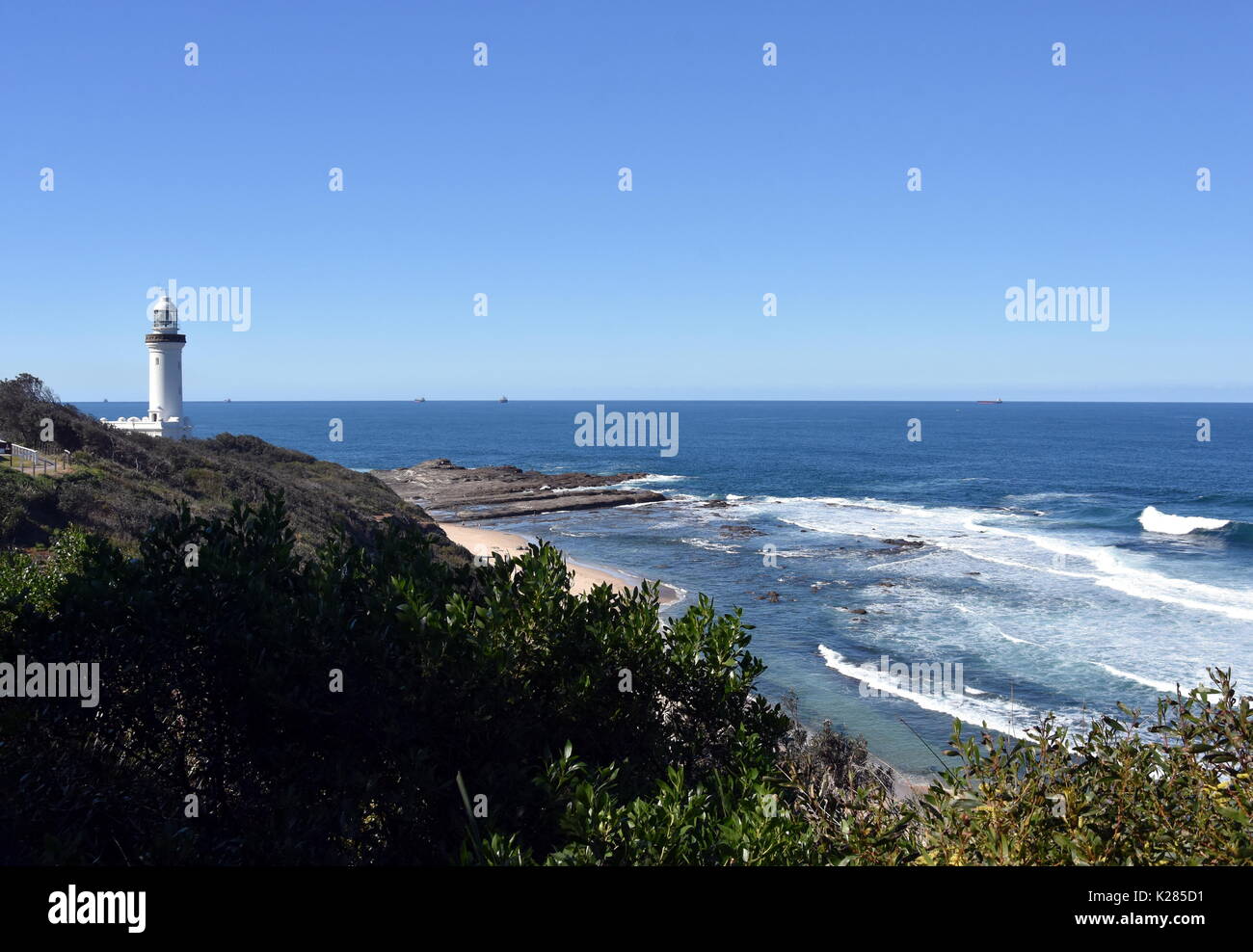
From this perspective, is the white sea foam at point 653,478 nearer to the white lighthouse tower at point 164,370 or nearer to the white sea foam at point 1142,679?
the white lighthouse tower at point 164,370

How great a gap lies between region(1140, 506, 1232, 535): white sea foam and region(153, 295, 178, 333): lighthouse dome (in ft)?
171

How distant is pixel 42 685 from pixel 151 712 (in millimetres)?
842

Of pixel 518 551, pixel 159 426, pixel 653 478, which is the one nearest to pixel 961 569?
pixel 518 551

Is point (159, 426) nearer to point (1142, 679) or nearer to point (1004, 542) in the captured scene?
point (1142, 679)

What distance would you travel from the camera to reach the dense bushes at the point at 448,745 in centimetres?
469

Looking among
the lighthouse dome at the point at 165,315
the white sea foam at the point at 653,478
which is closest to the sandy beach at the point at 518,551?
the lighthouse dome at the point at 165,315

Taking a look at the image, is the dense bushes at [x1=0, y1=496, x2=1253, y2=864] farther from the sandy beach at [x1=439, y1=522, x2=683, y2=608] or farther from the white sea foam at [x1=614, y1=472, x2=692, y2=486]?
the white sea foam at [x1=614, y1=472, x2=692, y2=486]

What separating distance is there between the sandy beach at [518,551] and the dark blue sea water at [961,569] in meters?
1.72

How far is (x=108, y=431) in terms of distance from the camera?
95.3 ft

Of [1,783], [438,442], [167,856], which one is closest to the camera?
[167,856]

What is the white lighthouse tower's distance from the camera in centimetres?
3959
